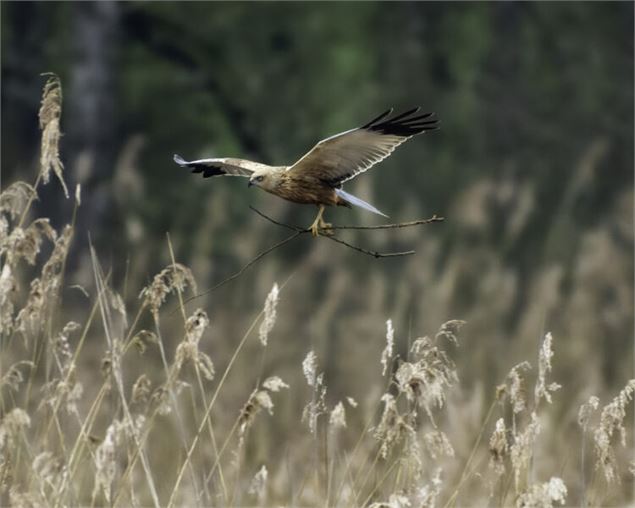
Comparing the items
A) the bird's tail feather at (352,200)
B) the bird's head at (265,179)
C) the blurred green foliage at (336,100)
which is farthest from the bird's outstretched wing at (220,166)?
the blurred green foliage at (336,100)

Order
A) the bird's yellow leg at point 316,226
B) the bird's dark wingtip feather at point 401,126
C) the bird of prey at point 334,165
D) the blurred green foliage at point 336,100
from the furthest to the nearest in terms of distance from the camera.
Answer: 1. the blurred green foliage at point 336,100
2. the bird's dark wingtip feather at point 401,126
3. the bird of prey at point 334,165
4. the bird's yellow leg at point 316,226

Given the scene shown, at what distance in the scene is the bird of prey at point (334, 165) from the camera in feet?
9.17

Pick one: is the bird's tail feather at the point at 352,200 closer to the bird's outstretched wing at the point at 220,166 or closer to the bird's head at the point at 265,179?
the bird's head at the point at 265,179

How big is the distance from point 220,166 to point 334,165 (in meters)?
0.37

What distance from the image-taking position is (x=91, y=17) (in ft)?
35.1

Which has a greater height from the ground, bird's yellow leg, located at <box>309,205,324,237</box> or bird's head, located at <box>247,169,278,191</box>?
bird's head, located at <box>247,169,278,191</box>

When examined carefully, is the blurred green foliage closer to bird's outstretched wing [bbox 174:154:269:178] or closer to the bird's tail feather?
bird's outstretched wing [bbox 174:154:269:178]

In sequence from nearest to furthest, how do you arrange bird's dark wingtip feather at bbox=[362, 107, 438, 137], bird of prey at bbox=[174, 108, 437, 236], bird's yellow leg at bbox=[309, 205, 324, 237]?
bird's yellow leg at bbox=[309, 205, 324, 237] < bird of prey at bbox=[174, 108, 437, 236] < bird's dark wingtip feather at bbox=[362, 107, 438, 137]

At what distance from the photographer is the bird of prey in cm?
279

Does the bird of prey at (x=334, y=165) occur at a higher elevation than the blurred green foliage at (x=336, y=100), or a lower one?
lower

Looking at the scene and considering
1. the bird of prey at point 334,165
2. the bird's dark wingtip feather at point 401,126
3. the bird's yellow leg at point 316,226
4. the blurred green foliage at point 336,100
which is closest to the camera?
the bird's yellow leg at point 316,226

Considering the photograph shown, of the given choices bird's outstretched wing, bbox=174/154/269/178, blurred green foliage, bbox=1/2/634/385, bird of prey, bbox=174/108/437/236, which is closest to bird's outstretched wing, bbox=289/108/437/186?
bird of prey, bbox=174/108/437/236

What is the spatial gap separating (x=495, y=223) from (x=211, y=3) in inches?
127

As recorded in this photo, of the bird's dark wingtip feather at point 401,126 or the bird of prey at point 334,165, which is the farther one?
the bird's dark wingtip feather at point 401,126
